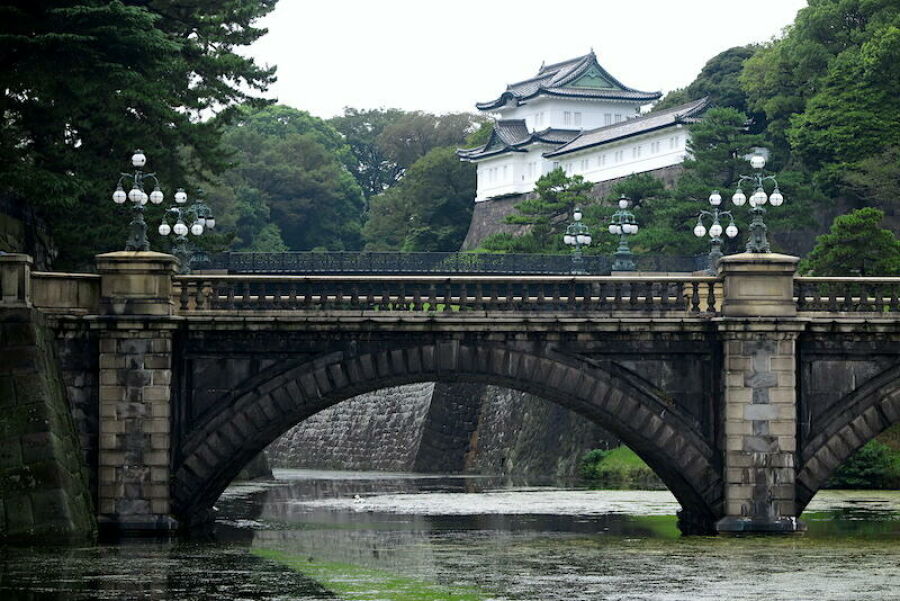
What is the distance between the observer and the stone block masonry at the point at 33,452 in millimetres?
38125

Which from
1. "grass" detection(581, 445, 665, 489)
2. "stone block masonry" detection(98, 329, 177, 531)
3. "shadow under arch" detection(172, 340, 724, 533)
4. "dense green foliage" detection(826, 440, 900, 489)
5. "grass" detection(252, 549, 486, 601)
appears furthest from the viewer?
"grass" detection(581, 445, 665, 489)

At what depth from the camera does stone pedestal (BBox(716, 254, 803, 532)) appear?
42.5 meters

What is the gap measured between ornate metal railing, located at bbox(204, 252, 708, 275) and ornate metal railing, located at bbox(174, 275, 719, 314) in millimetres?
28887

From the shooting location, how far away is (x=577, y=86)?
138m

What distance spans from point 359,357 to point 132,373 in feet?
16.3

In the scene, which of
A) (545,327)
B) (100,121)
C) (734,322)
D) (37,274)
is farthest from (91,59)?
(734,322)

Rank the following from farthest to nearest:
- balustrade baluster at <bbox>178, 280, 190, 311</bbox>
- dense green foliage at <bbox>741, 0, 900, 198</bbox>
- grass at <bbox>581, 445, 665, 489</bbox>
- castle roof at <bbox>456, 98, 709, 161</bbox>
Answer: castle roof at <bbox>456, 98, 709, 161</bbox>, dense green foliage at <bbox>741, 0, 900, 198</bbox>, grass at <bbox>581, 445, 665, 489</bbox>, balustrade baluster at <bbox>178, 280, 190, 311</bbox>

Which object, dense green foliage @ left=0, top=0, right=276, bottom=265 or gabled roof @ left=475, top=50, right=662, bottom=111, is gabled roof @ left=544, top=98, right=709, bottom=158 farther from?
dense green foliage @ left=0, top=0, right=276, bottom=265

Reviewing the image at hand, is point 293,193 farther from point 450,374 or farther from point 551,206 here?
point 450,374

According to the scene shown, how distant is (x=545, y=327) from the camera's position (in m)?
43.2

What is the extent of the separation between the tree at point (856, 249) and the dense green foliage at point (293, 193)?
61603mm

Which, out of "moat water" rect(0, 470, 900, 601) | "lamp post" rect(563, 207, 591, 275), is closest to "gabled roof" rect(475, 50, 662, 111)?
"lamp post" rect(563, 207, 591, 275)

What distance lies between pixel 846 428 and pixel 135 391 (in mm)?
15596

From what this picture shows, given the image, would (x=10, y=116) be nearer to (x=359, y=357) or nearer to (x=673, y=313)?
(x=359, y=357)
